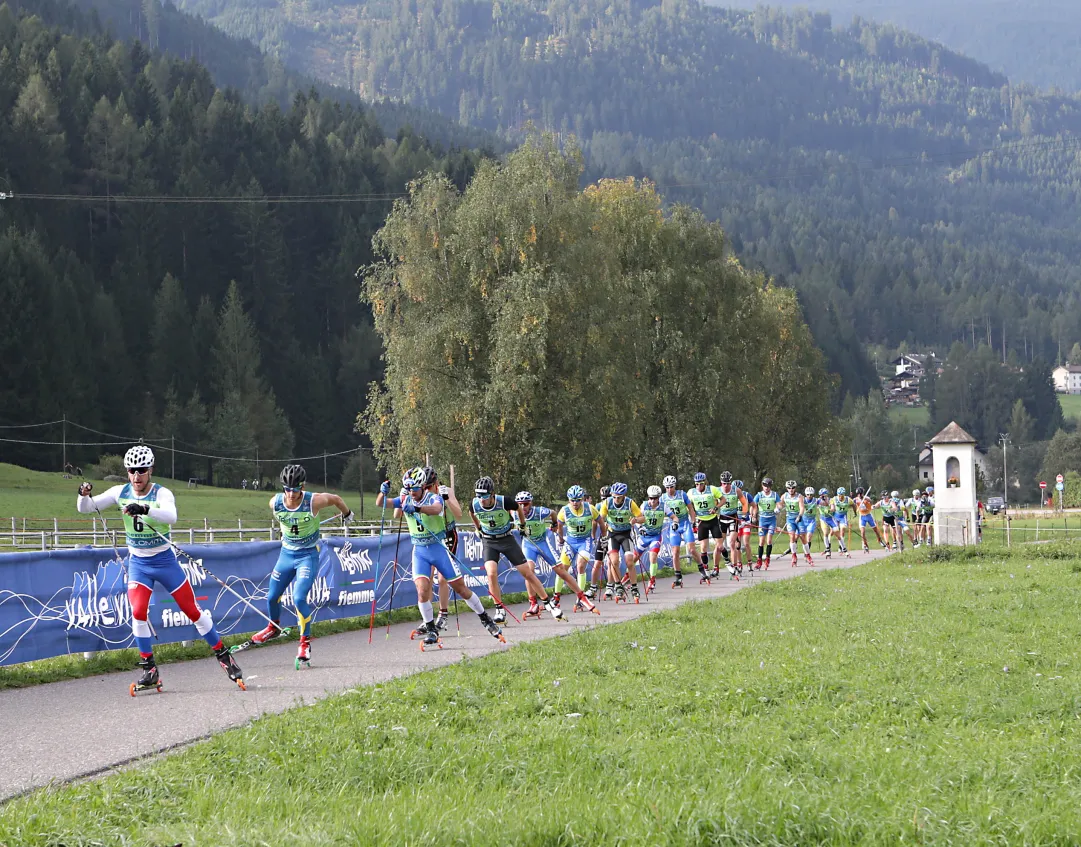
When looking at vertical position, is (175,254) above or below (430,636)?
above

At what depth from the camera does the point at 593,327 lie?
4291cm

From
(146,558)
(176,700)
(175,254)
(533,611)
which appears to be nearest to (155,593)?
(146,558)

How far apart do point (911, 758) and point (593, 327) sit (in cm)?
3634

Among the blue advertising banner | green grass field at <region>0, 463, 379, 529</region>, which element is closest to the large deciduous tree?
the blue advertising banner

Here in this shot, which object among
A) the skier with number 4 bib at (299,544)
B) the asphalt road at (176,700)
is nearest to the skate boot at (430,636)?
the asphalt road at (176,700)

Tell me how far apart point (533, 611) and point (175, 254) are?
9954 centimetres

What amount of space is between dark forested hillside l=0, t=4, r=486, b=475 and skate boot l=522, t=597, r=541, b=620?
71795mm

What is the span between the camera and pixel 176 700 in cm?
1118

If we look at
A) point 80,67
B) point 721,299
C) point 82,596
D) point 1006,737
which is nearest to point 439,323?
point 721,299

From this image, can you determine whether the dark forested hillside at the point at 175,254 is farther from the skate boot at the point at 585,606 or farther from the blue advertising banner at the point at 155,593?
the skate boot at the point at 585,606

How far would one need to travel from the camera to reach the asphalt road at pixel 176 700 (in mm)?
8391

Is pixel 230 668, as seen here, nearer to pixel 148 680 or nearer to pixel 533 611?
pixel 148 680

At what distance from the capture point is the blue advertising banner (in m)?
13.0

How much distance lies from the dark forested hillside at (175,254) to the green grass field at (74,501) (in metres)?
8.02
